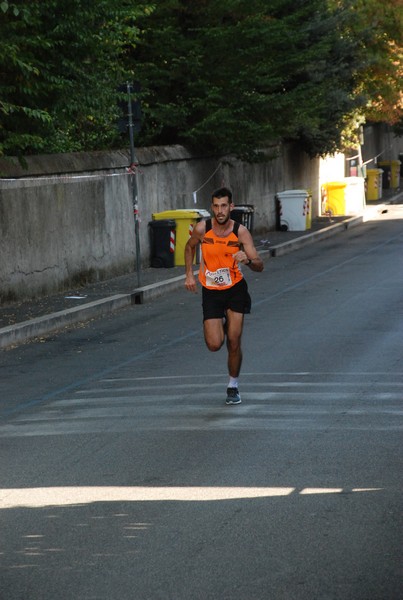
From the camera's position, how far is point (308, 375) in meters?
12.2

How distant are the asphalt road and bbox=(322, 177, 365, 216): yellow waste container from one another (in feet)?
84.5

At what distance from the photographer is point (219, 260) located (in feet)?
35.6

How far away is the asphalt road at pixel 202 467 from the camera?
6023 mm

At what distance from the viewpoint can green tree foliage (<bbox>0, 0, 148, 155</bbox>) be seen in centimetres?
1661

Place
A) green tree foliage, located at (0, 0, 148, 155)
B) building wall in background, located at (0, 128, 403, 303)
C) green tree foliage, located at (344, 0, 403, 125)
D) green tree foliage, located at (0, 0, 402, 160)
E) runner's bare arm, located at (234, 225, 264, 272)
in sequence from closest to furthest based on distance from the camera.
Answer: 1. runner's bare arm, located at (234, 225, 264, 272)
2. green tree foliage, located at (0, 0, 148, 155)
3. green tree foliage, located at (0, 0, 402, 160)
4. building wall in background, located at (0, 128, 403, 303)
5. green tree foliage, located at (344, 0, 403, 125)

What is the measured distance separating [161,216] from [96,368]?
12965 millimetres

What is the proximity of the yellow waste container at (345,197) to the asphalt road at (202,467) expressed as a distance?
2574 centimetres

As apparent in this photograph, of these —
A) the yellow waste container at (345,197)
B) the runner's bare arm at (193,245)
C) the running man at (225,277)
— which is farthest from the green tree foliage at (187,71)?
the running man at (225,277)

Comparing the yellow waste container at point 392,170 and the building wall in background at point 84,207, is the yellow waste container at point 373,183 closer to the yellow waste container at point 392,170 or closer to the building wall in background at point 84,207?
the yellow waste container at point 392,170

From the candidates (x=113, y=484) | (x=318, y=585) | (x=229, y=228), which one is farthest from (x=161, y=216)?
(x=318, y=585)

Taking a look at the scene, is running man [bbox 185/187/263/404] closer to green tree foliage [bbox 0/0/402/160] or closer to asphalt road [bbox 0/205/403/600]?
asphalt road [bbox 0/205/403/600]

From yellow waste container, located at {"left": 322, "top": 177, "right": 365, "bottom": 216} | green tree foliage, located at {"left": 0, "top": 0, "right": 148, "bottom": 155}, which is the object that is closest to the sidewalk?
green tree foliage, located at {"left": 0, "top": 0, "right": 148, "bottom": 155}

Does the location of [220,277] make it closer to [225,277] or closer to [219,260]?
[225,277]

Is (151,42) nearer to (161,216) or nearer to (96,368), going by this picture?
(161,216)
